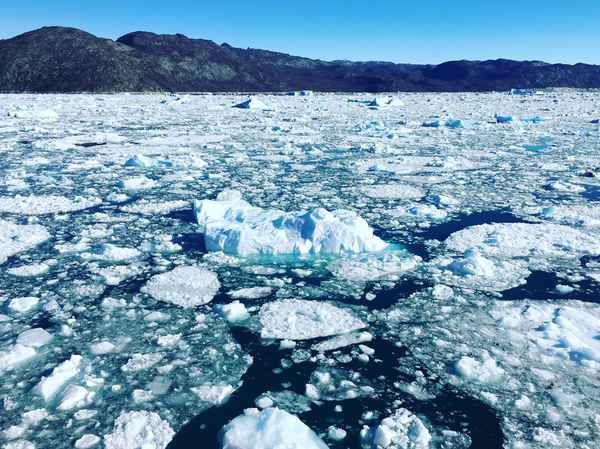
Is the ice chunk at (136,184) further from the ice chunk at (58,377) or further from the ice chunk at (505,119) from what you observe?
the ice chunk at (505,119)

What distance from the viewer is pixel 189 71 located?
58656 mm

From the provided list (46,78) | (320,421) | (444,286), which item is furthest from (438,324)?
(46,78)

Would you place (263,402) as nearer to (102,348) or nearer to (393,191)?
(102,348)

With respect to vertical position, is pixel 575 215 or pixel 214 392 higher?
pixel 214 392

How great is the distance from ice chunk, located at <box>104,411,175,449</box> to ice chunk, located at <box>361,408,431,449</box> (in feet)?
2.35

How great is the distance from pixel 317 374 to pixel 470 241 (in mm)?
2219

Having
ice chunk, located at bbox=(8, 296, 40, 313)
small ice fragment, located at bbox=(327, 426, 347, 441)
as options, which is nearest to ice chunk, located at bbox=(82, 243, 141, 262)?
ice chunk, located at bbox=(8, 296, 40, 313)

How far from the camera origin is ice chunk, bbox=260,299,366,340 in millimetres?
2477

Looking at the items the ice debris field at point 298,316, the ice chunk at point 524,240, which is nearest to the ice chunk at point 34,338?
the ice debris field at point 298,316

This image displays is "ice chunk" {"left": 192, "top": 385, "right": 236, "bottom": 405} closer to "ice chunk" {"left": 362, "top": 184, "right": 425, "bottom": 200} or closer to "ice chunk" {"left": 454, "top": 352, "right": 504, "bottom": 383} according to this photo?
"ice chunk" {"left": 454, "top": 352, "right": 504, "bottom": 383}

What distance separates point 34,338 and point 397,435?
5.74 ft

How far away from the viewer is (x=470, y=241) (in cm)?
385

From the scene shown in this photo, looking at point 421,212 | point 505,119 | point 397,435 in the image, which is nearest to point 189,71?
point 505,119

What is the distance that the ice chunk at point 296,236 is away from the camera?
3543 millimetres
